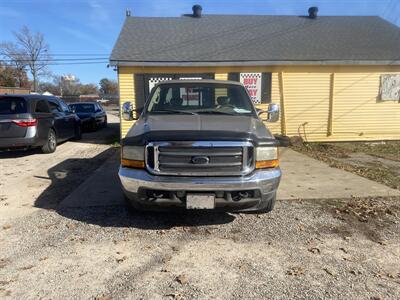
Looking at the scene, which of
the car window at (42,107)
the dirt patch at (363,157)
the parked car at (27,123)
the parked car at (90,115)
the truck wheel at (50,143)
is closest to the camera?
the dirt patch at (363,157)

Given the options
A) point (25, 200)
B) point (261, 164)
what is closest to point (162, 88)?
point (261, 164)

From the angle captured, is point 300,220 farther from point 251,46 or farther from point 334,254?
point 251,46

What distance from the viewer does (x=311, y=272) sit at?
351 centimetres

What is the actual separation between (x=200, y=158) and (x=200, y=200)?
470 mm

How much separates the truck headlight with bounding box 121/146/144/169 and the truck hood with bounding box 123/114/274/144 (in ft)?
0.26

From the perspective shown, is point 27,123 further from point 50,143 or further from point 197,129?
point 197,129

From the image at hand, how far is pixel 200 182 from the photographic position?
4043 millimetres

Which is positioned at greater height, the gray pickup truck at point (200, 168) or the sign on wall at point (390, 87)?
the sign on wall at point (390, 87)

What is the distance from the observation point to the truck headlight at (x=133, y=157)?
4168 millimetres

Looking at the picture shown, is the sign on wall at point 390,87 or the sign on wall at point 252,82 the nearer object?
the sign on wall at point 252,82

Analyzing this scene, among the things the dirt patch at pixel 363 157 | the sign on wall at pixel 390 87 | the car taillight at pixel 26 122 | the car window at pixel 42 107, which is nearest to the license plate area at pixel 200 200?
the dirt patch at pixel 363 157

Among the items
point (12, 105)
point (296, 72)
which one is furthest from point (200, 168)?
point (296, 72)

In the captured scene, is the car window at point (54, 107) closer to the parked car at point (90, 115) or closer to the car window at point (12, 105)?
the car window at point (12, 105)

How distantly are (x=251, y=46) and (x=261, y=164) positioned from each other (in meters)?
9.77
